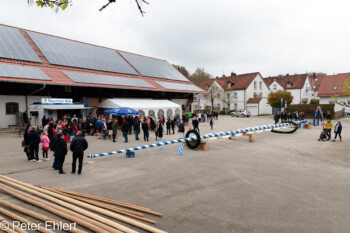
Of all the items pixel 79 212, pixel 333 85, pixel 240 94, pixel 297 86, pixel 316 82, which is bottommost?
pixel 79 212

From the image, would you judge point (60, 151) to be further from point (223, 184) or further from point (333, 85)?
point (333, 85)

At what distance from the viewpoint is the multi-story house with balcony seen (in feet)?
164

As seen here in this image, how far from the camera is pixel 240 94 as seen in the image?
52625 millimetres

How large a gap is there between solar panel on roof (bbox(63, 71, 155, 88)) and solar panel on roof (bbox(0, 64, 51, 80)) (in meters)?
2.63

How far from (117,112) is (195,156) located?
429 inches

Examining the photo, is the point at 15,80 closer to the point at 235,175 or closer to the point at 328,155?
the point at 235,175

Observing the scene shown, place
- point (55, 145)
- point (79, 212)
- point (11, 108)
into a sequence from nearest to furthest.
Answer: point (79, 212) → point (55, 145) → point (11, 108)

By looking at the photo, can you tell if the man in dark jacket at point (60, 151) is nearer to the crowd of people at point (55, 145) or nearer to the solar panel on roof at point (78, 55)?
the crowd of people at point (55, 145)

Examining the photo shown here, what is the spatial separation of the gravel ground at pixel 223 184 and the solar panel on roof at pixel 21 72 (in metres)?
8.52

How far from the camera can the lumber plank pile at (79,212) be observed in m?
4.25

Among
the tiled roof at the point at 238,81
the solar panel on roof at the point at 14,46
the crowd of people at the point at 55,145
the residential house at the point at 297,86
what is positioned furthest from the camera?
the residential house at the point at 297,86

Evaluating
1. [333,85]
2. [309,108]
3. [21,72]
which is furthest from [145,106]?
[333,85]

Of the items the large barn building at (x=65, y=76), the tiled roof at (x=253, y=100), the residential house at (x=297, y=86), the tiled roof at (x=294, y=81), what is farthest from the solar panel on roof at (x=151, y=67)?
the tiled roof at (x=294, y=81)

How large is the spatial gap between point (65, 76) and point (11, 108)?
5.26 meters
